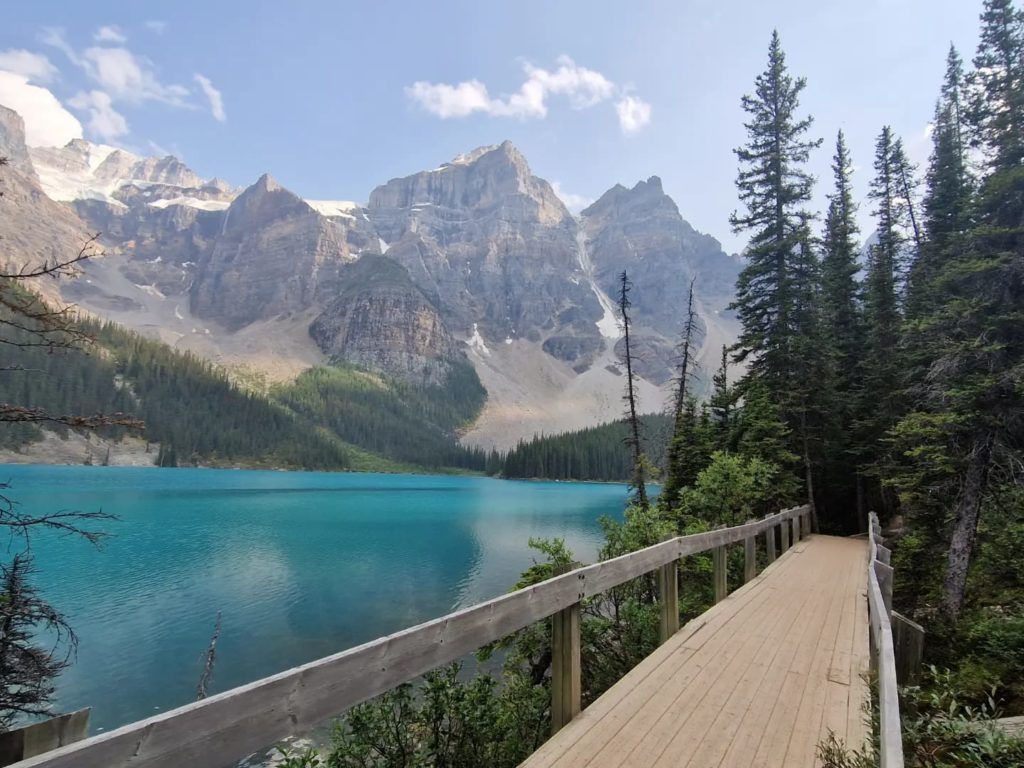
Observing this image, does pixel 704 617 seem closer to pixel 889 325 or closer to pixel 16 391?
pixel 889 325

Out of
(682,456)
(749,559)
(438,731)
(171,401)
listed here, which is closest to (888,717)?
(438,731)

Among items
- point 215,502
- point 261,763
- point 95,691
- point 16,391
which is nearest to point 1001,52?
point 261,763

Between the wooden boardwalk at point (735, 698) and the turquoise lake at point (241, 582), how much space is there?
12.7 metres

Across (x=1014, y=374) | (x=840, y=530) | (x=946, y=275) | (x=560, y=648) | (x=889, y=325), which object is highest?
(x=889, y=325)

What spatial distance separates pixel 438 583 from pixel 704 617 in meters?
19.6

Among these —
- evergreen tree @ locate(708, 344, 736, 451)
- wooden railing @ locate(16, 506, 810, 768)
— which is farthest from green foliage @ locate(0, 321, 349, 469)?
wooden railing @ locate(16, 506, 810, 768)

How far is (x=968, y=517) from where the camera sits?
35.6 ft

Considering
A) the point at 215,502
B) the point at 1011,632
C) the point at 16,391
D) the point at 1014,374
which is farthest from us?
the point at 16,391

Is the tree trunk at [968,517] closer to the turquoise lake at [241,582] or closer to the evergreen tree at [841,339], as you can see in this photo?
the evergreen tree at [841,339]

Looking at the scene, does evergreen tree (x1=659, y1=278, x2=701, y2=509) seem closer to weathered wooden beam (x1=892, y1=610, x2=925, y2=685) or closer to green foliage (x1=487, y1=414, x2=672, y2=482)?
weathered wooden beam (x1=892, y1=610, x2=925, y2=685)

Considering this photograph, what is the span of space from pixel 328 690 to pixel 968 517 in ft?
42.4

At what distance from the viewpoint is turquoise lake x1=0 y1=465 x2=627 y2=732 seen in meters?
15.0

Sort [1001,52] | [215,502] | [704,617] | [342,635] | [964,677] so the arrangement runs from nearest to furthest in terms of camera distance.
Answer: [964,677]
[704,617]
[1001,52]
[342,635]
[215,502]

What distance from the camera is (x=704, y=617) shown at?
24.2ft
